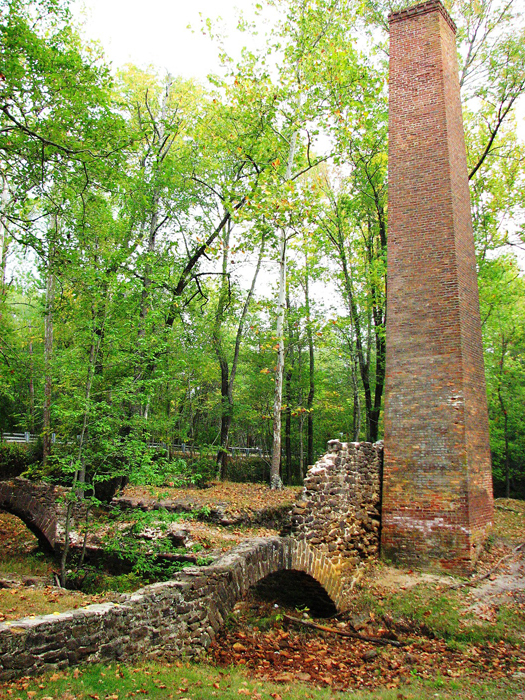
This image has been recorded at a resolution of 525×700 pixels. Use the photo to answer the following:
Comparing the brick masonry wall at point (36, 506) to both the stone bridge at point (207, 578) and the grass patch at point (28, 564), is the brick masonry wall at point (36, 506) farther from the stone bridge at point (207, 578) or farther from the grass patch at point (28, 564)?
the grass patch at point (28, 564)

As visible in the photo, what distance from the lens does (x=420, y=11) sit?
442 inches

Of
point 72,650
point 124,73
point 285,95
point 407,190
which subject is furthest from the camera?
point 124,73

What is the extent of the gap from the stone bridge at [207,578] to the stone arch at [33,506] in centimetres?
2

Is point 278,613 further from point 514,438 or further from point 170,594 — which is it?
point 514,438

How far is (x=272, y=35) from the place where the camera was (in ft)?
46.6

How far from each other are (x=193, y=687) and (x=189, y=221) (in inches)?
609

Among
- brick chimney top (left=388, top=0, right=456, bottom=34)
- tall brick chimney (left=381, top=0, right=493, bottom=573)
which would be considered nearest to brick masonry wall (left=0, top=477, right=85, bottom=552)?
tall brick chimney (left=381, top=0, right=493, bottom=573)

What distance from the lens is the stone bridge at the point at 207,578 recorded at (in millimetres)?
4113

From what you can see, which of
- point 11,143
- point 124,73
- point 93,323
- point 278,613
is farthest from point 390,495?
point 124,73

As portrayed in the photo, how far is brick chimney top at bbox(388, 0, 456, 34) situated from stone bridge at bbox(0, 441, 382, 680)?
10356 millimetres

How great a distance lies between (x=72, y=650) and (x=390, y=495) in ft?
22.7

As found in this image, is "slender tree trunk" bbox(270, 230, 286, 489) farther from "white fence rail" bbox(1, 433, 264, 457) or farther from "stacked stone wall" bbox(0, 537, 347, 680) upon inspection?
"stacked stone wall" bbox(0, 537, 347, 680)

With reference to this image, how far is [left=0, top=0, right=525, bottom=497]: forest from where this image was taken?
6953 mm

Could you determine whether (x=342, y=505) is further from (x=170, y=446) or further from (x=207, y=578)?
(x=170, y=446)
